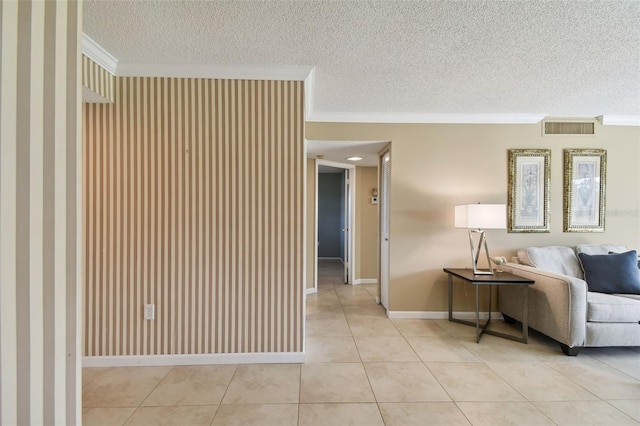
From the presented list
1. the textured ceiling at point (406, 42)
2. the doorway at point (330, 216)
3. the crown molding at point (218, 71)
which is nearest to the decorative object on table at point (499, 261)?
the textured ceiling at point (406, 42)

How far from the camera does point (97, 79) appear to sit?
2154mm

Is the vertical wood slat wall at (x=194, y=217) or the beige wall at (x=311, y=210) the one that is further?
the beige wall at (x=311, y=210)

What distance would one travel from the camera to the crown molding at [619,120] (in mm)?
3359

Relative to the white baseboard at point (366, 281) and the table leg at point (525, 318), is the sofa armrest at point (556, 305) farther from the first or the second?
the white baseboard at point (366, 281)

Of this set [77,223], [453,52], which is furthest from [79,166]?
[453,52]

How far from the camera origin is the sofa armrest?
2459mm

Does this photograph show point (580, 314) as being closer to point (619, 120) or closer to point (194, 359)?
point (619, 120)

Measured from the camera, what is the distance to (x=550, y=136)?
3.42 metres

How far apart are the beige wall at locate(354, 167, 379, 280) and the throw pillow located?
2.81 meters

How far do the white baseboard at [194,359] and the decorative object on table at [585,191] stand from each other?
134 inches

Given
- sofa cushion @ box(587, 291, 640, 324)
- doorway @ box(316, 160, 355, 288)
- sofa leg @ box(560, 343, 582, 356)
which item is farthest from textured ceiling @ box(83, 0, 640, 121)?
doorway @ box(316, 160, 355, 288)

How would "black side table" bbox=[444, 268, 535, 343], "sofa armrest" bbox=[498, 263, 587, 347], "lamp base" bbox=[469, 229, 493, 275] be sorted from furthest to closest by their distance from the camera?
"lamp base" bbox=[469, 229, 493, 275] → "black side table" bbox=[444, 268, 535, 343] → "sofa armrest" bbox=[498, 263, 587, 347]

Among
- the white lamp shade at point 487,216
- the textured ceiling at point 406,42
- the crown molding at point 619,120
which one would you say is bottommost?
the white lamp shade at point 487,216

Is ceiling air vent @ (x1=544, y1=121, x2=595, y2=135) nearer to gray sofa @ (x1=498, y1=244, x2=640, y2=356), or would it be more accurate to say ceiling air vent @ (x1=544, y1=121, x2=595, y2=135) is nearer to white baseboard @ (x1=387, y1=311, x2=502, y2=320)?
gray sofa @ (x1=498, y1=244, x2=640, y2=356)
